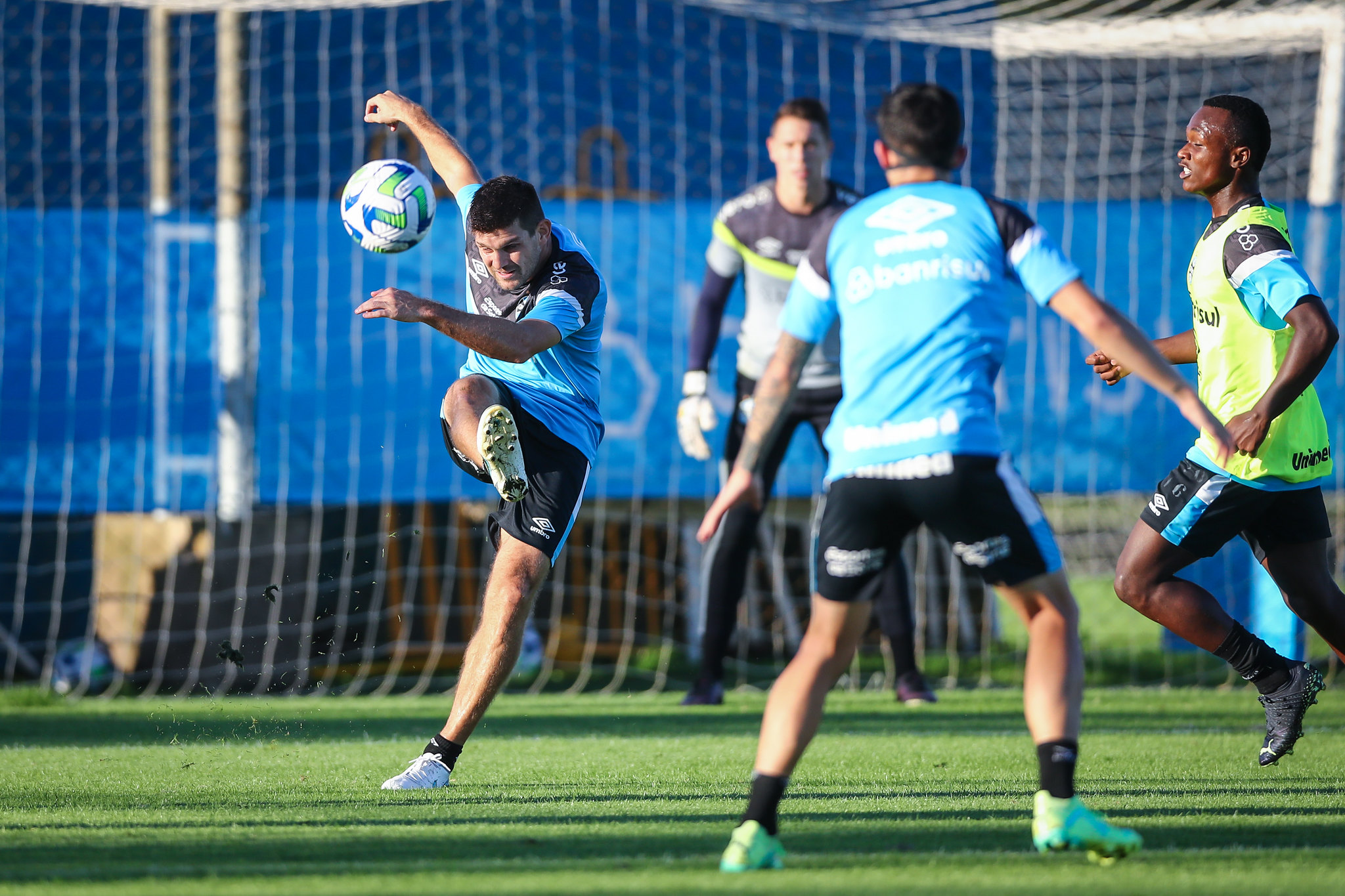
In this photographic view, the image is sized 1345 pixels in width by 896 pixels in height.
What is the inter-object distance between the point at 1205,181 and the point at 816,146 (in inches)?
88.7

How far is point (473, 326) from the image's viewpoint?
407 centimetres

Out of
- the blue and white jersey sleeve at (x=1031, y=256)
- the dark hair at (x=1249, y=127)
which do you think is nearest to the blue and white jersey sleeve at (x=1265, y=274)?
the dark hair at (x=1249, y=127)

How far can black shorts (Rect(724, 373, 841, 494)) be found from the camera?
6676mm

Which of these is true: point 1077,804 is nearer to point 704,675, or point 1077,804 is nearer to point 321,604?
point 704,675

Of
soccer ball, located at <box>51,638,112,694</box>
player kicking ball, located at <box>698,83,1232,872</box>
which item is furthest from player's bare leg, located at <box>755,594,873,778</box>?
soccer ball, located at <box>51,638,112,694</box>

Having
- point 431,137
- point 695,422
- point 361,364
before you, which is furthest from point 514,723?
point 361,364

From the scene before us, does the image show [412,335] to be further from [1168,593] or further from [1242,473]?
[1242,473]

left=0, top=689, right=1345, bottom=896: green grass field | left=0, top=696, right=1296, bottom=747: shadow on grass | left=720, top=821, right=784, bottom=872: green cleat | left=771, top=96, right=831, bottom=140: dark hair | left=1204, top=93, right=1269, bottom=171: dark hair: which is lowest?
left=0, top=696, right=1296, bottom=747: shadow on grass

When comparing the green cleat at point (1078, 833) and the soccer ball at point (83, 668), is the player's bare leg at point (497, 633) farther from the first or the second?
the soccer ball at point (83, 668)

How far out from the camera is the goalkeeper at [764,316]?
21.8 ft

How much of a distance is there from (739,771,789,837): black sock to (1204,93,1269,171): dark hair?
2802 mm

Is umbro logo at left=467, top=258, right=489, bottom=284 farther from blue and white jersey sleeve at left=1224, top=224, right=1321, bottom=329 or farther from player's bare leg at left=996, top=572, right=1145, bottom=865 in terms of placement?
blue and white jersey sleeve at left=1224, top=224, right=1321, bottom=329

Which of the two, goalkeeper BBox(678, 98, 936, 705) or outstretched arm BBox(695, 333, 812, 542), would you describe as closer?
outstretched arm BBox(695, 333, 812, 542)

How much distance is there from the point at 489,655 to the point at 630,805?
2.18ft
